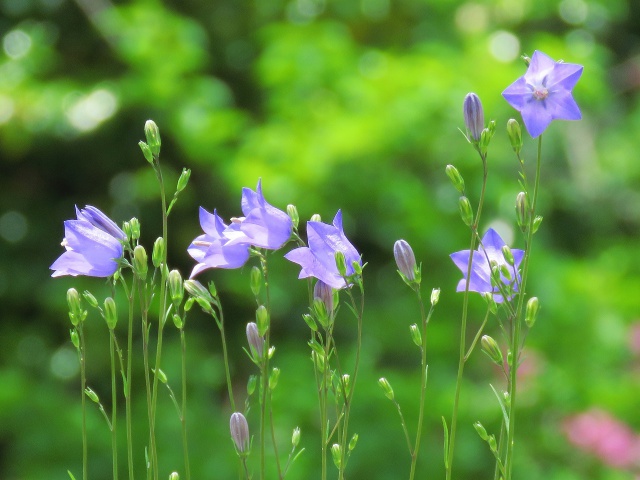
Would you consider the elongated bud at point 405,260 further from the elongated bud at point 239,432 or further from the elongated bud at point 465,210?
the elongated bud at point 239,432

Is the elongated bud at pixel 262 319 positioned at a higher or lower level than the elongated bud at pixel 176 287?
lower

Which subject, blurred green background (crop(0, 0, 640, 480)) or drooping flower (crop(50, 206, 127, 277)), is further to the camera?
blurred green background (crop(0, 0, 640, 480))

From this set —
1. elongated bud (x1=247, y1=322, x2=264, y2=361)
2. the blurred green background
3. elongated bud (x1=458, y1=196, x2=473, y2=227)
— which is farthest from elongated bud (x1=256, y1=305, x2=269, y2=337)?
the blurred green background

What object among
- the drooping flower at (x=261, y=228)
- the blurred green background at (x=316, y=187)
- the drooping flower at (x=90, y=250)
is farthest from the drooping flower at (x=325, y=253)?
the blurred green background at (x=316, y=187)

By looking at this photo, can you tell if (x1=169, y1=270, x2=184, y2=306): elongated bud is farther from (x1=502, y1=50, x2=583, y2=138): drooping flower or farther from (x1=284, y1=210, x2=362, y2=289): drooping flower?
(x1=502, y1=50, x2=583, y2=138): drooping flower

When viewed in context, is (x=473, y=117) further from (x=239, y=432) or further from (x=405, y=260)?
(x=239, y=432)

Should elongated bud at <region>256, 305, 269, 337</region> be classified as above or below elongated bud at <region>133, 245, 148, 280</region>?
below
